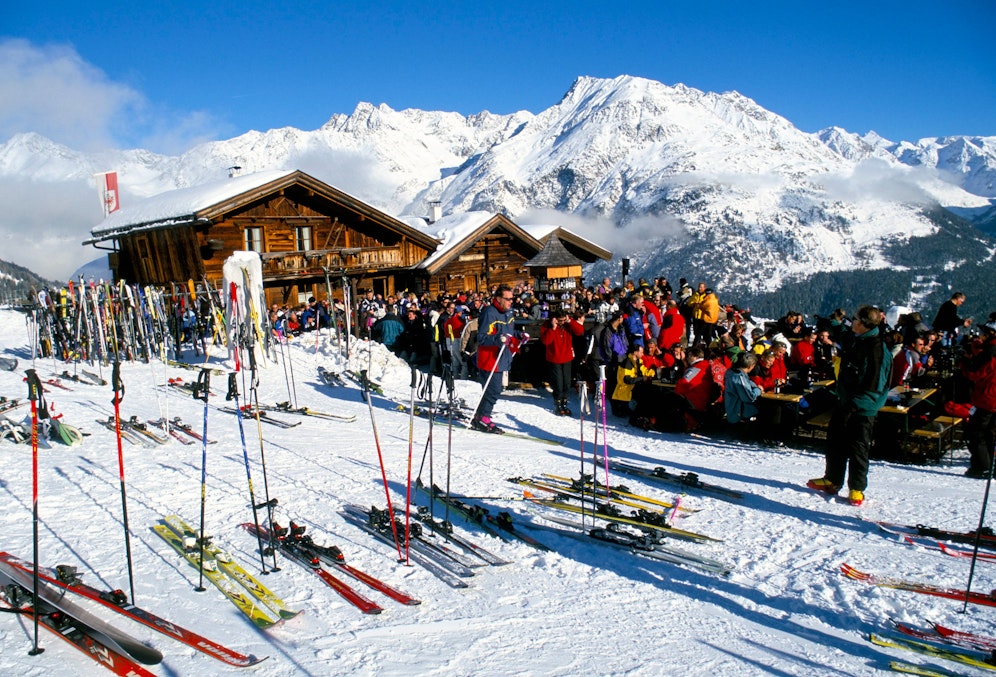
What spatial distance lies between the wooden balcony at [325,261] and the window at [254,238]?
0.43 metres

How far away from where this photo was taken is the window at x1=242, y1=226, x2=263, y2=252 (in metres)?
25.5

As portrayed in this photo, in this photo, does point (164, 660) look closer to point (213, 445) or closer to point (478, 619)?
point (478, 619)

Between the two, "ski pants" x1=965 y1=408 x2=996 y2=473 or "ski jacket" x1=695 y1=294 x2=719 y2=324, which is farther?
"ski jacket" x1=695 y1=294 x2=719 y2=324

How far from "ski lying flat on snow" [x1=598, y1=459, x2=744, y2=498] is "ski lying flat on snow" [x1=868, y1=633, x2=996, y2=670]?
2814 millimetres

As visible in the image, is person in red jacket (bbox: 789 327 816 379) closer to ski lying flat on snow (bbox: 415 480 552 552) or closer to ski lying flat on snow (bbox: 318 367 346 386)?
ski lying flat on snow (bbox: 415 480 552 552)

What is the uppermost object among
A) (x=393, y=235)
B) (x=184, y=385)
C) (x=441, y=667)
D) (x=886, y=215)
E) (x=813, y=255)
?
(x=886, y=215)

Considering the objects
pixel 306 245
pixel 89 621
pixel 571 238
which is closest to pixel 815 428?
pixel 89 621

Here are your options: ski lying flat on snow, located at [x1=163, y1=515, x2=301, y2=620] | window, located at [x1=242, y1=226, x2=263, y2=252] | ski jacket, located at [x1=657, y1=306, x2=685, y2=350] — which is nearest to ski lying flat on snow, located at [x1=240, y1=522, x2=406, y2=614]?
ski lying flat on snow, located at [x1=163, y1=515, x2=301, y2=620]

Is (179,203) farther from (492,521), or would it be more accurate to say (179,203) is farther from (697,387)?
(492,521)

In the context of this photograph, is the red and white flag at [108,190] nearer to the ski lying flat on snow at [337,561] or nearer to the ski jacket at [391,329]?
the ski jacket at [391,329]

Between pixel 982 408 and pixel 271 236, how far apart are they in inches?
937

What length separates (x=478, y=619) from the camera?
169 inches

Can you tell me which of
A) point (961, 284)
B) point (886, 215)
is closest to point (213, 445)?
point (961, 284)

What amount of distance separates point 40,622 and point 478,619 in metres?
2.49
